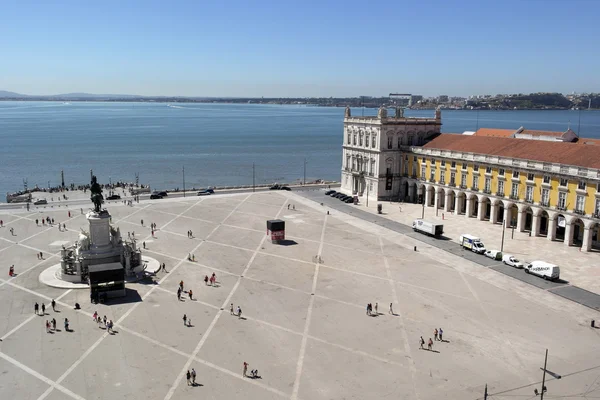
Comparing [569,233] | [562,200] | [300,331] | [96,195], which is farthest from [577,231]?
[96,195]

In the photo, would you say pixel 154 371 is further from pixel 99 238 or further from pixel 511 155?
pixel 511 155

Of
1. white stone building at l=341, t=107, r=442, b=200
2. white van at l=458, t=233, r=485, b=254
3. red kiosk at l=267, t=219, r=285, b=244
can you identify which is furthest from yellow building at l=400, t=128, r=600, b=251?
red kiosk at l=267, t=219, r=285, b=244

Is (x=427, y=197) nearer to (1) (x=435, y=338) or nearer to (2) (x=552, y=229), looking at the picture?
(2) (x=552, y=229)

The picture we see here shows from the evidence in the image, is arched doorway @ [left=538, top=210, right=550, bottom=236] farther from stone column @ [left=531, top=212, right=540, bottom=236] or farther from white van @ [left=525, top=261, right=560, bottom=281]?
white van @ [left=525, top=261, right=560, bottom=281]

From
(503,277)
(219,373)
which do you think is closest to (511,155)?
(503,277)

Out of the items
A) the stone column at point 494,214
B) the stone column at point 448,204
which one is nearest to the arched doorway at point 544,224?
the stone column at point 494,214

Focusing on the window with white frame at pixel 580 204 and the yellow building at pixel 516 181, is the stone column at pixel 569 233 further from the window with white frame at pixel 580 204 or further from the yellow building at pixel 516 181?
the window with white frame at pixel 580 204
